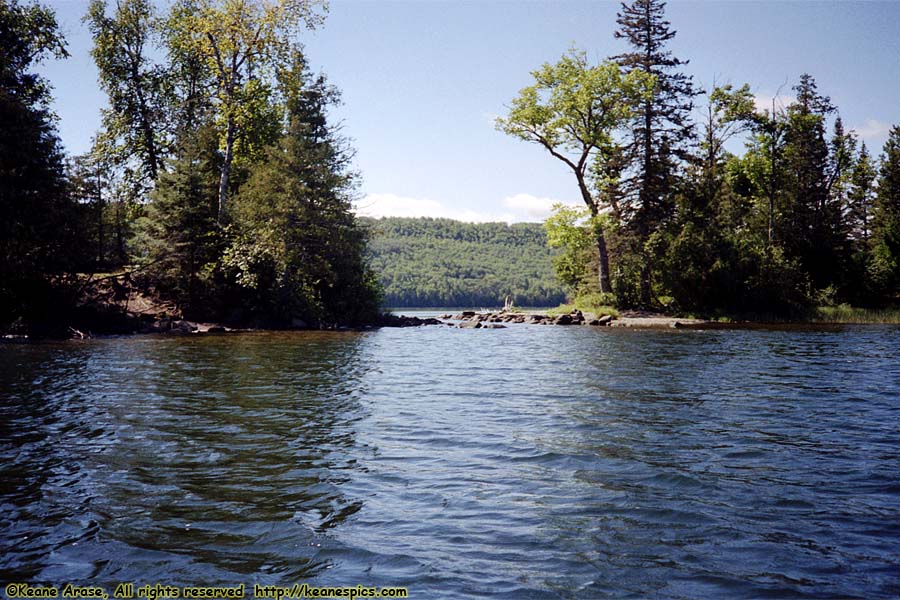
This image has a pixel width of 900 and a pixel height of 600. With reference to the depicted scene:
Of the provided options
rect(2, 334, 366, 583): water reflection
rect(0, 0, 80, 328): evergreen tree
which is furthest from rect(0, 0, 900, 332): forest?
rect(2, 334, 366, 583): water reflection

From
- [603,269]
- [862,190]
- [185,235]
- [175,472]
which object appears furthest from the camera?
[862,190]

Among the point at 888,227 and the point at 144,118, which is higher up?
the point at 144,118

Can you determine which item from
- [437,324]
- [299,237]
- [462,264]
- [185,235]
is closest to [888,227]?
[437,324]

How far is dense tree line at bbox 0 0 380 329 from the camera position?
1115 inches

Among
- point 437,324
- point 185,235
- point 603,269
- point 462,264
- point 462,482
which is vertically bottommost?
point 462,482

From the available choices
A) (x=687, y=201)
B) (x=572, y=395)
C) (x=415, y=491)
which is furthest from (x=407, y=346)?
(x=687, y=201)

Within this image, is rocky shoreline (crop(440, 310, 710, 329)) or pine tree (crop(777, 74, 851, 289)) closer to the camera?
rocky shoreline (crop(440, 310, 710, 329))

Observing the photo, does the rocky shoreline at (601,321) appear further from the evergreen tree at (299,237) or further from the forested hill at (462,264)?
the forested hill at (462,264)

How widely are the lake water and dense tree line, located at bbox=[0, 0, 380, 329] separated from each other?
14234mm

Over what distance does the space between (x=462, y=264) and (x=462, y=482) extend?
132 m

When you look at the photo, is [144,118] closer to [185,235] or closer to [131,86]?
[131,86]

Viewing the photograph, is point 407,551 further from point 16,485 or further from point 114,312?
point 114,312

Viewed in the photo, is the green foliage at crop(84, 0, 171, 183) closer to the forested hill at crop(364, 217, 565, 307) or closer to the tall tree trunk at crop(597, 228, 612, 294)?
the tall tree trunk at crop(597, 228, 612, 294)

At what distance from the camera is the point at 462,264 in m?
140
